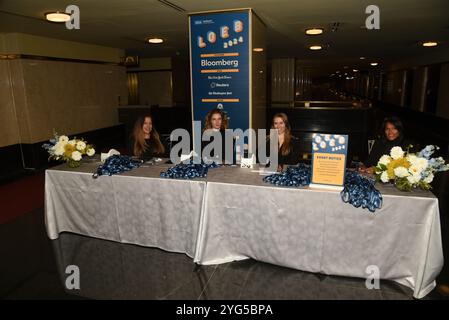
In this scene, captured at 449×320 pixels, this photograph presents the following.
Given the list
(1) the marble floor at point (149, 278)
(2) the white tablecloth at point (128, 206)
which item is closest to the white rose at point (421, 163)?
(1) the marble floor at point (149, 278)

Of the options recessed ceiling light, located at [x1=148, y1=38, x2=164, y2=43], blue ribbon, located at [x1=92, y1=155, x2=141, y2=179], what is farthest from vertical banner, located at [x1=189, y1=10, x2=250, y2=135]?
recessed ceiling light, located at [x1=148, y1=38, x2=164, y2=43]

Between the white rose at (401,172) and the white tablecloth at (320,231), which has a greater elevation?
the white rose at (401,172)

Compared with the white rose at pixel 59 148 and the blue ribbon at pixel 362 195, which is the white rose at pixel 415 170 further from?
the white rose at pixel 59 148

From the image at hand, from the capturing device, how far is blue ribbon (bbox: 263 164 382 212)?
2.38 m

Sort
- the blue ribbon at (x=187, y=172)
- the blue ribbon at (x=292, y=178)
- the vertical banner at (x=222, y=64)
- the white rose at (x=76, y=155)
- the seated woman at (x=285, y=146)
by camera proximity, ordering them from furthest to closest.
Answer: the vertical banner at (x=222, y=64) → the seated woman at (x=285, y=146) → the white rose at (x=76, y=155) → the blue ribbon at (x=187, y=172) → the blue ribbon at (x=292, y=178)

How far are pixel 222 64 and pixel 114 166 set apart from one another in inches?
87.3

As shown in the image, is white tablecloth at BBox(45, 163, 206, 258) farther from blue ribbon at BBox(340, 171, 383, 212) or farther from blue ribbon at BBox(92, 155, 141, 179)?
blue ribbon at BBox(340, 171, 383, 212)

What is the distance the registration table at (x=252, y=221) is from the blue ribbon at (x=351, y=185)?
0.24 ft

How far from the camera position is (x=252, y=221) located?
2.79m

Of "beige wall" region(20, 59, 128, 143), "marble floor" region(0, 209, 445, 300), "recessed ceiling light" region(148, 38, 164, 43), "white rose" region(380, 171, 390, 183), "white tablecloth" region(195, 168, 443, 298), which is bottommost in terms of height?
"marble floor" region(0, 209, 445, 300)

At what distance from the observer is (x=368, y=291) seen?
2.53 metres

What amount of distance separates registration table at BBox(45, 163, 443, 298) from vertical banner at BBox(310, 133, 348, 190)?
13 centimetres

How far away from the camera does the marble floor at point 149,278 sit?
2.53 m

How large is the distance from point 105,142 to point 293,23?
5.61 meters
